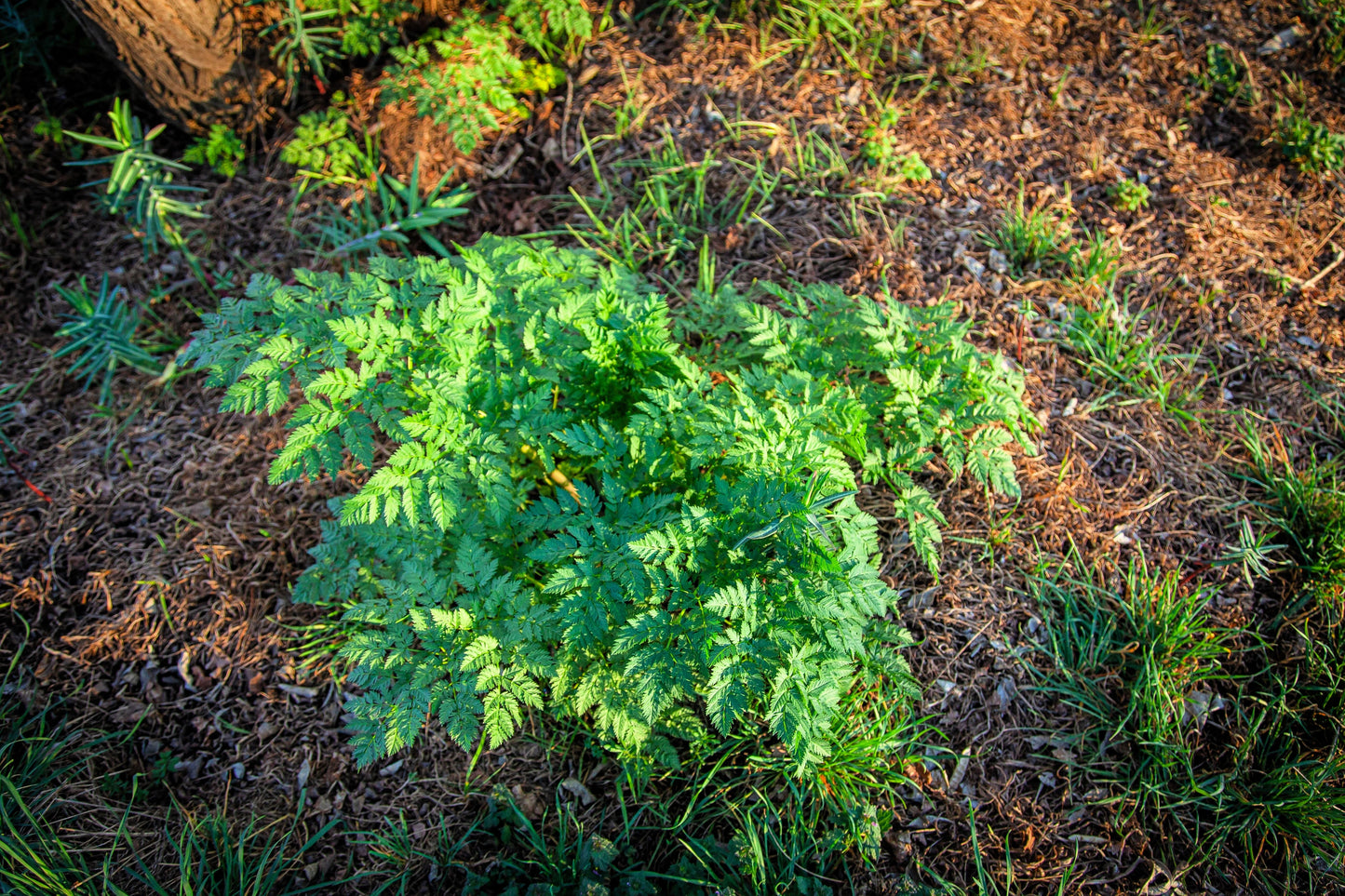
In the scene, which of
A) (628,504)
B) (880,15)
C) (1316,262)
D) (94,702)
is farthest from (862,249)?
(94,702)

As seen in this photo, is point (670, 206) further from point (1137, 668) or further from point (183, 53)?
point (1137, 668)

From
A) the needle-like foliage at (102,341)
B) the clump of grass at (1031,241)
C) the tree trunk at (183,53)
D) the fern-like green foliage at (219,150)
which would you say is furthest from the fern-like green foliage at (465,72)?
the clump of grass at (1031,241)

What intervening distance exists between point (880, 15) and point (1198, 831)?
390cm

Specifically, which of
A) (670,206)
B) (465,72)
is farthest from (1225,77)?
(465,72)

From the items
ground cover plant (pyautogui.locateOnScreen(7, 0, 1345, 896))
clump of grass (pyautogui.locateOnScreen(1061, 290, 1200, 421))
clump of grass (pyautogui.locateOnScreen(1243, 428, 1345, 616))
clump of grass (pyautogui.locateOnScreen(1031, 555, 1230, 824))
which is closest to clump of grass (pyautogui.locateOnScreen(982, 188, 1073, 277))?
ground cover plant (pyautogui.locateOnScreen(7, 0, 1345, 896))

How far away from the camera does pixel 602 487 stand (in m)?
2.13

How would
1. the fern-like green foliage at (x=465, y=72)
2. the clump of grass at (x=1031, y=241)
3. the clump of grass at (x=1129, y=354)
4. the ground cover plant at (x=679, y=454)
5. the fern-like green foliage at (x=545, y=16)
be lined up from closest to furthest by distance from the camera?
the ground cover plant at (x=679, y=454), the clump of grass at (x=1129, y=354), the clump of grass at (x=1031, y=241), the fern-like green foliage at (x=465, y=72), the fern-like green foliage at (x=545, y=16)

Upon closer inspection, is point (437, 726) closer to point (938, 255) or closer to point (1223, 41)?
point (938, 255)

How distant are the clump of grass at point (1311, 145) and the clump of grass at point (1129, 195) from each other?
74 centimetres

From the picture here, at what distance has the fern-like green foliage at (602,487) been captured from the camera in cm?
183

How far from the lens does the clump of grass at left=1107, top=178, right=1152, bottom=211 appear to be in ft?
10.8

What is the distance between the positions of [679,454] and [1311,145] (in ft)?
11.7

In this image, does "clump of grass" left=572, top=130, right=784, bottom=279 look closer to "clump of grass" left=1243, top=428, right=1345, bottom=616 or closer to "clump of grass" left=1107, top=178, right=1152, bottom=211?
"clump of grass" left=1107, top=178, right=1152, bottom=211

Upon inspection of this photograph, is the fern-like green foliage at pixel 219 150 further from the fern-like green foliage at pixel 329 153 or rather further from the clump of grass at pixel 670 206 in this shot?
the clump of grass at pixel 670 206
